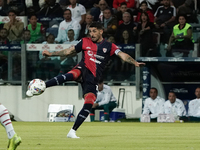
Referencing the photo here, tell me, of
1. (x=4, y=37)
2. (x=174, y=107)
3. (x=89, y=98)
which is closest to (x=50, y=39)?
(x=4, y=37)

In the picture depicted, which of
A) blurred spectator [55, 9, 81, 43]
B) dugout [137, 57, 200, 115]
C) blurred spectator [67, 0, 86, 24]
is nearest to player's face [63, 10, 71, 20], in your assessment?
blurred spectator [55, 9, 81, 43]

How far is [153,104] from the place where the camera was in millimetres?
18062

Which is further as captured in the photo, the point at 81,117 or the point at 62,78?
the point at 81,117

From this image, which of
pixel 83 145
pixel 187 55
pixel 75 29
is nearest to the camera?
pixel 83 145

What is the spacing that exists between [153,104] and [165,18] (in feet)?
10.8

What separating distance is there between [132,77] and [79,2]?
3.79 m

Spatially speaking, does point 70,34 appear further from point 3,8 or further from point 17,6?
point 3,8

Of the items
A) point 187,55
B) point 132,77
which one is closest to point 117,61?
point 132,77

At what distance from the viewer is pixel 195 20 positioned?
63.1 ft

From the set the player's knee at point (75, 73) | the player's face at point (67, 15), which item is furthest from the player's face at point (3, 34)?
the player's knee at point (75, 73)

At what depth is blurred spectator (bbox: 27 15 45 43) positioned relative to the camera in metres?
20.3

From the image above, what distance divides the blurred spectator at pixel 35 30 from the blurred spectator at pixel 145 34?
3.69m

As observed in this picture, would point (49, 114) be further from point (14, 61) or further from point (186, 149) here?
point (186, 149)

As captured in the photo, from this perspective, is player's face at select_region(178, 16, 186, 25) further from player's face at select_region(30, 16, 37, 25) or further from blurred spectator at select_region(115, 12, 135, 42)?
player's face at select_region(30, 16, 37, 25)
